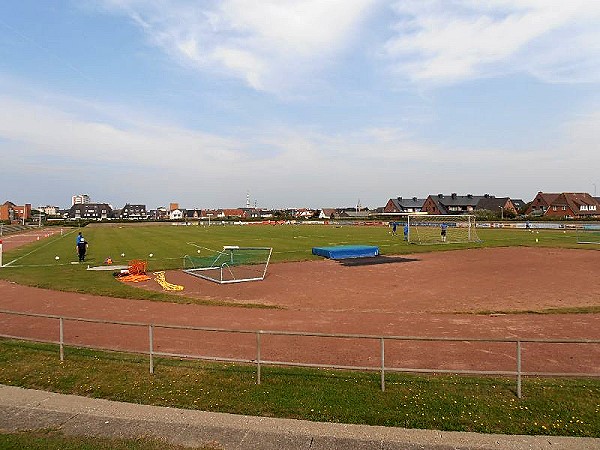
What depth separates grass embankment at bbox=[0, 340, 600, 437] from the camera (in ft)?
22.0

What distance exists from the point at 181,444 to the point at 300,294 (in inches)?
480

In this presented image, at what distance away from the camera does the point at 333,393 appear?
25.3 feet

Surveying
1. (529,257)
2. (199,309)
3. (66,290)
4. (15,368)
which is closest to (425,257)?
(529,257)

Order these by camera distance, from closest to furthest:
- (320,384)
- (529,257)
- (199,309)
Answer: (320,384), (199,309), (529,257)

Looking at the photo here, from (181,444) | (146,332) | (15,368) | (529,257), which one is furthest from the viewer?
(529,257)

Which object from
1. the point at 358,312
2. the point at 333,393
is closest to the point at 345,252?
the point at 358,312

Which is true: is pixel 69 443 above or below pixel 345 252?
below

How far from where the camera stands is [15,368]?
29.5ft

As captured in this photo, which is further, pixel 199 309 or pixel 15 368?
pixel 199 309

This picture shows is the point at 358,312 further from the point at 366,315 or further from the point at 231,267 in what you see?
the point at 231,267

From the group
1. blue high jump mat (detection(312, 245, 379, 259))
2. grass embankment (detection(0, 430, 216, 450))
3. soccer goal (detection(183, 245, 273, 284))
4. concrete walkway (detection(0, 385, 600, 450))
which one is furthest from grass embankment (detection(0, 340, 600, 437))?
blue high jump mat (detection(312, 245, 379, 259))

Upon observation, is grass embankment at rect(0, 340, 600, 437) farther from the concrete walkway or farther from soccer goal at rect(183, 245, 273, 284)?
soccer goal at rect(183, 245, 273, 284)

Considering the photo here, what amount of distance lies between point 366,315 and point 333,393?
687 centimetres

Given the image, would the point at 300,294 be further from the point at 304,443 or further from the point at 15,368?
the point at 304,443
